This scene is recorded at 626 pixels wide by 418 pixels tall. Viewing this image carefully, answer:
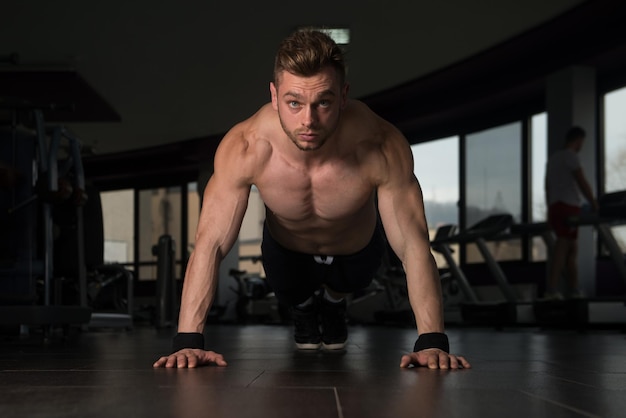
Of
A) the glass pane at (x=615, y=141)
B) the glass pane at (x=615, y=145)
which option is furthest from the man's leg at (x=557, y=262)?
the glass pane at (x=615, y=141)

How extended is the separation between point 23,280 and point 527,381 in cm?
321

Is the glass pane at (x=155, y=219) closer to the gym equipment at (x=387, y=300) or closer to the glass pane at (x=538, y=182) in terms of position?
the gym equipment at (x=387, y=300)

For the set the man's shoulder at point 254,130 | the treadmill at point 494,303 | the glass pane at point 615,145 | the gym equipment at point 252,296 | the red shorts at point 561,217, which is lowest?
the gym equipment at point 252,296

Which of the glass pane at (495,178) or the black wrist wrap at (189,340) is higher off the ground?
the glass pane at (495,178)

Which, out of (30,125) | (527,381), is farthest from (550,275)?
(527,381)

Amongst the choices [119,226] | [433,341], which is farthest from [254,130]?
[119,226]

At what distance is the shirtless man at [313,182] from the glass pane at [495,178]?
6106 mm

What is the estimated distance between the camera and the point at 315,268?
247 centimetres

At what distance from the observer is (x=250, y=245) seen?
13.5 m

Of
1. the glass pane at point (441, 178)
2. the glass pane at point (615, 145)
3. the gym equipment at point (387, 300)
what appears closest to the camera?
the glass pane at point (615, 145)

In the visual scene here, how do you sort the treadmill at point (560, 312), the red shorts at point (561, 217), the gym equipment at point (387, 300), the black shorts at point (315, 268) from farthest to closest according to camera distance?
the gym equipment at point (387, 300) → the red shorts at point (561, 217) → the treadmill at point (560, 312) → the black shorts at point (315, 268)

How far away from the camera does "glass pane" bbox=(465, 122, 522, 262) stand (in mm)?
8031

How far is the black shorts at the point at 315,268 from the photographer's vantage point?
7.95ft

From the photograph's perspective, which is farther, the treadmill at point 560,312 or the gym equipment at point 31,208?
the treadmill at point 560,312
